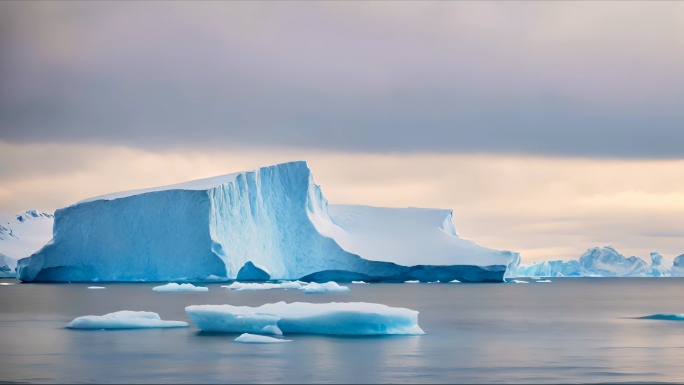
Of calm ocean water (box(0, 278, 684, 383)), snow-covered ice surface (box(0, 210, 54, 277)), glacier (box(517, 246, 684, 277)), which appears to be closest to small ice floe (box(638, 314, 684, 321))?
calm ocean water (box(0, 278, 684, 383))

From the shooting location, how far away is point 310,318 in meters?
19.2

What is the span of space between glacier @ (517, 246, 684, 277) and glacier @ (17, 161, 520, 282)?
69012mm

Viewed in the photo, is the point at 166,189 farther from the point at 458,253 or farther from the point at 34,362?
the point at 34,362

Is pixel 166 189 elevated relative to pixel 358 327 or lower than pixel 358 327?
elevated

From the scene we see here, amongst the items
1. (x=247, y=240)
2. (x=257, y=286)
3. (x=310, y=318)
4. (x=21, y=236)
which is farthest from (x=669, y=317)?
(x=21, y=236)

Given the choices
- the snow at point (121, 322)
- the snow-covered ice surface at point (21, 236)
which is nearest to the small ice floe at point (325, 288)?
the snow at point (121, 322)

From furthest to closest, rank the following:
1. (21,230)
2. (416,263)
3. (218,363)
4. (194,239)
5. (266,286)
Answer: (21,230) < (416,263) < (194,239) < (266,286) < (218,363)

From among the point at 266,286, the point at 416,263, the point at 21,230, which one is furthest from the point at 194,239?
the point at 21,230

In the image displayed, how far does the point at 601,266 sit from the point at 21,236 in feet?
231

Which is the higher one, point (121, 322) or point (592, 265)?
point (592, 265)

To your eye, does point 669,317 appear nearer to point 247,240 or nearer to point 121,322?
point 121,322

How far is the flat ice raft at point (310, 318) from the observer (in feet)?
62.4

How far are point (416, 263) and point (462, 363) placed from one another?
35921 millimetres

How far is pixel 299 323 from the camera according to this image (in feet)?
63.4
